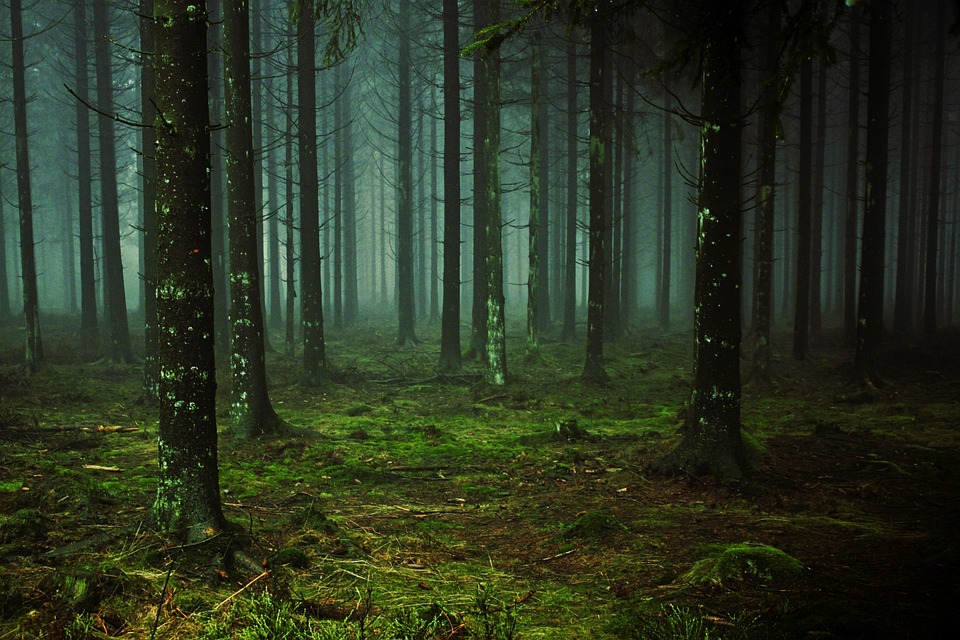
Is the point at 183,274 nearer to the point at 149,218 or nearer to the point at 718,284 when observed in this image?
the point at 718,284

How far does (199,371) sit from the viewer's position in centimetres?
498

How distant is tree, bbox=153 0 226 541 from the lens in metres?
4.84

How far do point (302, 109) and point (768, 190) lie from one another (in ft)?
37.3

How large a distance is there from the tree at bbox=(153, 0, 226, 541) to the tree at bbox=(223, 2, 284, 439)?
5.06 meters

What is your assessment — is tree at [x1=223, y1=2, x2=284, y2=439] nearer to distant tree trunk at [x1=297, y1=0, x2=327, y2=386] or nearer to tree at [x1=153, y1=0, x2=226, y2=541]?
distant tree trunk at [x1=297, y1=0, x2=327, y2=386]

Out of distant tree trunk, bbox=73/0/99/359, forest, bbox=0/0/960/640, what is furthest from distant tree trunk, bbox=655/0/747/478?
distant tree trunk, bbox=73/0/99/359

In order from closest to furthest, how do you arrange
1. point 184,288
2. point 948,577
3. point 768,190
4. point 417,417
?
point 948,577
point 184,288
point 417,417
point 768,190

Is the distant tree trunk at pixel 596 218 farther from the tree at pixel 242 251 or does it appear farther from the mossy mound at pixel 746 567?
the mossy mound at pixel 746 567

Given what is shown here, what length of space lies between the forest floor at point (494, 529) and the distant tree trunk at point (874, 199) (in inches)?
41.1

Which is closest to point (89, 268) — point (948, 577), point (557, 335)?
point (557, 335)

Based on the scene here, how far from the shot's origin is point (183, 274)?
489 cm

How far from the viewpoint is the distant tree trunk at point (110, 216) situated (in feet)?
58.2

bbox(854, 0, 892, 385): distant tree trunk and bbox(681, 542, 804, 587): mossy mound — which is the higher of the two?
bbox(854, 0, 892, 385): distant tree trunk

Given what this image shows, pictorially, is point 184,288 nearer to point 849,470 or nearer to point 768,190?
point 849,470
